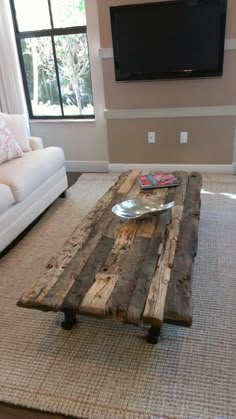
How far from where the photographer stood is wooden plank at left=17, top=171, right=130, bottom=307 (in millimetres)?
1337

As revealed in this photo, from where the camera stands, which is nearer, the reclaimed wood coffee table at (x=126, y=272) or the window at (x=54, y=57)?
the reclaimed wood coffee table at (x=126, y=272)

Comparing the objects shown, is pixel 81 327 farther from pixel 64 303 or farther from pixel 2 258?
pixel 2 258

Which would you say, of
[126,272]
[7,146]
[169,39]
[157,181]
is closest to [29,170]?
[7,146]

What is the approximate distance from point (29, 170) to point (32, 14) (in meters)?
2.11

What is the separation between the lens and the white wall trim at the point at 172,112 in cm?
329

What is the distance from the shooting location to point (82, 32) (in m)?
3.49

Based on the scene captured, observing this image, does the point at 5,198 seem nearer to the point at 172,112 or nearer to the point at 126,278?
the point at 126,278

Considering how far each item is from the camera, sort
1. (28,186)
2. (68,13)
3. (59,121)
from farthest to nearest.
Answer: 1. (59,121)
2. (68,13)
3. (28,186)

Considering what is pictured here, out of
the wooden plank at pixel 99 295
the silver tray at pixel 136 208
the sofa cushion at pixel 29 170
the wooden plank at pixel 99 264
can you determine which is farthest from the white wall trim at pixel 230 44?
the wooden plank at pixel 99 295

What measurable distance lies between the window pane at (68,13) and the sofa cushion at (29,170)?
1.51 metres

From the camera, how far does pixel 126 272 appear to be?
1422mm

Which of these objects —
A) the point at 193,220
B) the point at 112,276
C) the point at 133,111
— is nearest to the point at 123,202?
the point at 193,220

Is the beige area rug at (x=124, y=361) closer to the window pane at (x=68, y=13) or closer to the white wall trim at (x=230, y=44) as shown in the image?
the white wall trim at (x=230, y=44)

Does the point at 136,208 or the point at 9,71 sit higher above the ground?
the point at 9,71
